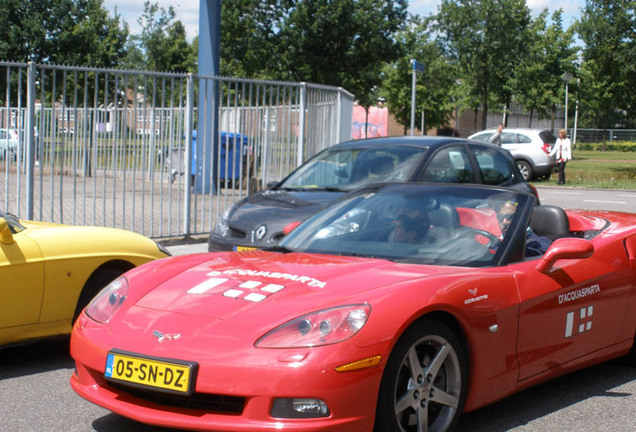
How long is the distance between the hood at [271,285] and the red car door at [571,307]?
20.9 inches

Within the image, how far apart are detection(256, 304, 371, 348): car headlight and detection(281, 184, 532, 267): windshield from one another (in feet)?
2.93

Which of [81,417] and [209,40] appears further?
[209,40]

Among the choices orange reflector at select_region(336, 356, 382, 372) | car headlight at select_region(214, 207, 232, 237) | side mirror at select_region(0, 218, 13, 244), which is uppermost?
side mirror at select_region(0, 218, 13, 244)

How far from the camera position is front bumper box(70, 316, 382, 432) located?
10.2 feet

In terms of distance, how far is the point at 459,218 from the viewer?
4.42 m

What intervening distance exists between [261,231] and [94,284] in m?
2.57

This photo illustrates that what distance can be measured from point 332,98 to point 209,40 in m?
2.99

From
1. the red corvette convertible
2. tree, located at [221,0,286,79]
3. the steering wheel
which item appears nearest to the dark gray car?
the red corvette convertible

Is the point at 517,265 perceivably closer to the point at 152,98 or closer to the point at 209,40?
the point at 152,98

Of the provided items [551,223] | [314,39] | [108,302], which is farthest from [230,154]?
[314,39]

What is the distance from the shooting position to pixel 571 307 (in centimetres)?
433

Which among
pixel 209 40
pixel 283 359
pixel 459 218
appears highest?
pixel 209 40

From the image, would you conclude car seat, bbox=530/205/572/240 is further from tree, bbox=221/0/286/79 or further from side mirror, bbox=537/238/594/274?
tree, bbox=221/0/286/79

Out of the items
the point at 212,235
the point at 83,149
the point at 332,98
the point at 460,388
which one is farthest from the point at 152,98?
the point at 460,388
